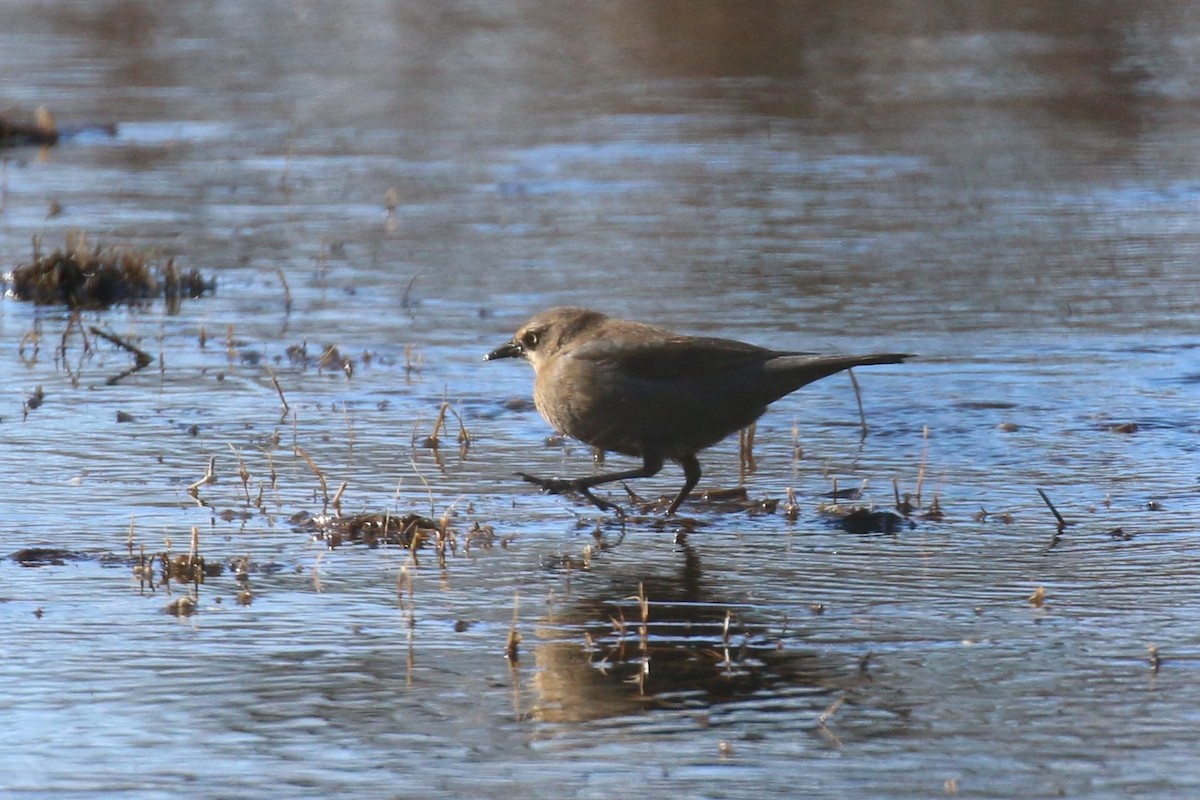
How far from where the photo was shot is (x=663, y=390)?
6.69 m

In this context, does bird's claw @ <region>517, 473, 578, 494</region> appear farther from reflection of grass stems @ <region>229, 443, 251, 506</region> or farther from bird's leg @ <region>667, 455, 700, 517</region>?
reflection of grass stems @ <region>229, 443, 251, 506</region>

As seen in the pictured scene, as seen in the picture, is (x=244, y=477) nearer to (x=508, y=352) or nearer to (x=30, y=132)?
(x=508, y=352)

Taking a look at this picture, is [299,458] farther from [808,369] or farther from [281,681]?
[281,681]

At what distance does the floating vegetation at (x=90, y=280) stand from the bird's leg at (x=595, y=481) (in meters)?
4.68

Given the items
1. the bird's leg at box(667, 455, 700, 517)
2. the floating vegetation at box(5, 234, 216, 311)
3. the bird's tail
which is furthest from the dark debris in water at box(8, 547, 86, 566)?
the floating vegetation at box(5, 234, 216, 311)

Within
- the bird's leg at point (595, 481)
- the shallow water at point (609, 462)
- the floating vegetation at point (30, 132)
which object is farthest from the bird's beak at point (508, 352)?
the floating vegetation at point (30, 132)

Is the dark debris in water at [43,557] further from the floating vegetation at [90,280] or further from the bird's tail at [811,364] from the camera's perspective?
the floating vegetation at [90,280]

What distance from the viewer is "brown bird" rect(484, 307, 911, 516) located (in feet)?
21.9

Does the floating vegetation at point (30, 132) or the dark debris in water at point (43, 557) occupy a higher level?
the floating vegetation at point (30, 132)

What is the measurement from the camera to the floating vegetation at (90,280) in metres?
11.0

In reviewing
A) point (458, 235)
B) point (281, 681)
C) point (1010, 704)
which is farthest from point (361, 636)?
point (458, 235)

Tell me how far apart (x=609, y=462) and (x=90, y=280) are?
4.40 m

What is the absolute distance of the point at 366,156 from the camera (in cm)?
1677

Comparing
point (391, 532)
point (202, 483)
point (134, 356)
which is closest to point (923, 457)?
point (391, 532)
